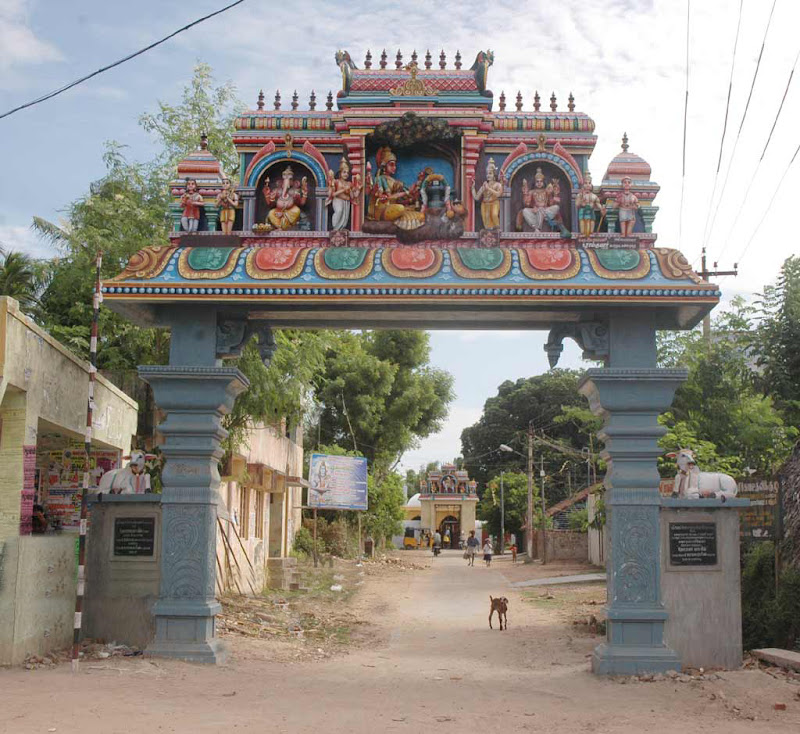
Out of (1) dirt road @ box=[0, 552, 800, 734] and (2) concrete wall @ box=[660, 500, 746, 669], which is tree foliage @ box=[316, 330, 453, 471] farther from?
(2) concrete wall @ box=[660, 500, 746, 669]

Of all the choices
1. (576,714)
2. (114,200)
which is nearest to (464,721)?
(576,714)

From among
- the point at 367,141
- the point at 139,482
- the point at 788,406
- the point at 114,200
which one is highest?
the point at 114,200

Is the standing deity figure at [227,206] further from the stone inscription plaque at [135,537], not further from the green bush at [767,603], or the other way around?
the green bush at [767,603]

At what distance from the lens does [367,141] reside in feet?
32.6

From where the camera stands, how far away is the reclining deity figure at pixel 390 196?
31.8 ft

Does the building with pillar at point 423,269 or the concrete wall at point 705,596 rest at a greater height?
the building with pillar at point 423,269

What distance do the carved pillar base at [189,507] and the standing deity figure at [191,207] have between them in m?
1.59

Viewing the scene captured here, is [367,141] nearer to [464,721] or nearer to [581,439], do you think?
[464,721]

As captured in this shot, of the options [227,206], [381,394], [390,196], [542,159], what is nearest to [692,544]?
[542,159]

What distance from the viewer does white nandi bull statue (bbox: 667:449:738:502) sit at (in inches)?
358

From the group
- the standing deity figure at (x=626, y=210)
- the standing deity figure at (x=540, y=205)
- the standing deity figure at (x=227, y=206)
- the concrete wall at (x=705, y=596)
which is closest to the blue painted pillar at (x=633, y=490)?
the concrete wall at (x=705, y=596)

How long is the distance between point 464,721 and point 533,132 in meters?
6.21

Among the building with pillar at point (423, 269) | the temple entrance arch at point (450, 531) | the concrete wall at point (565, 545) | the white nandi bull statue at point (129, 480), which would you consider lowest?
the temple entrance arch at point (450, 531)

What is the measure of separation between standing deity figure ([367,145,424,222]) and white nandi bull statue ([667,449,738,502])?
12.8 ft
